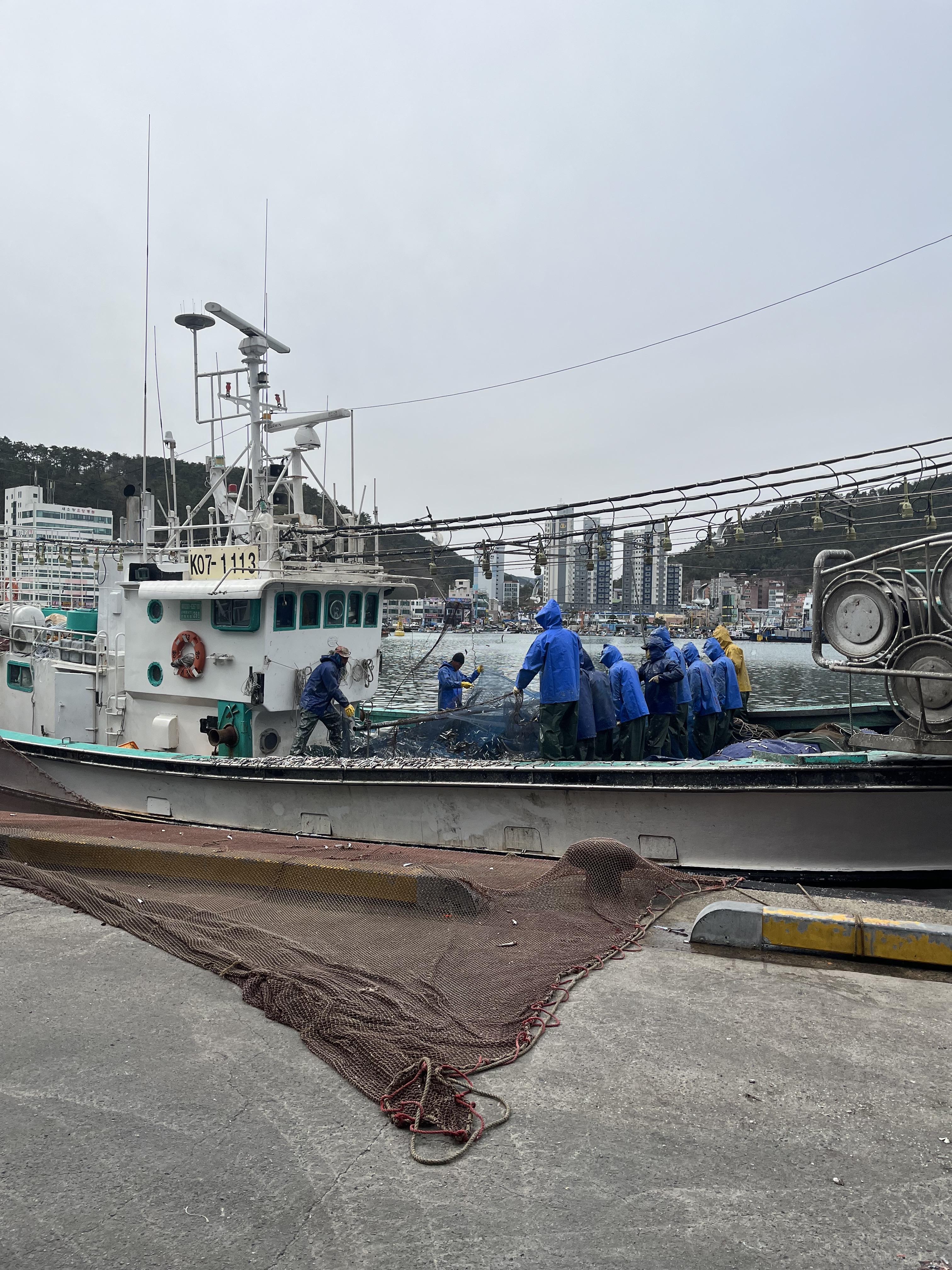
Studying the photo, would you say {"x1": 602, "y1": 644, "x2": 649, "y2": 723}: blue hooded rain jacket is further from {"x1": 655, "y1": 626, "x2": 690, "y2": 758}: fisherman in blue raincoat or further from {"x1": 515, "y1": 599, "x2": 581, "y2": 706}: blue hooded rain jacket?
{"x1": 515, "y1": 599, "x2": 581, "y2": 706}: blue hooded rain jacket

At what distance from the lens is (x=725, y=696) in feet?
34.3

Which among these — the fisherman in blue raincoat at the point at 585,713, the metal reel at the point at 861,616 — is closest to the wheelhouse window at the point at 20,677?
the fisherman in blue raincoat at the point at 585,713

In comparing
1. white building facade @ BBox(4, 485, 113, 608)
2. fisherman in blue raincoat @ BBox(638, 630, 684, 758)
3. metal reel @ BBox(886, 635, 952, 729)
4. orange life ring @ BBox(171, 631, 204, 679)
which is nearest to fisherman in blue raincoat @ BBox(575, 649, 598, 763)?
fisherman in blue raincoat @ BBox(638, 630, 684, 758)

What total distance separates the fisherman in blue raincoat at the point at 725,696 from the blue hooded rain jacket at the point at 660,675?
1.18 metres

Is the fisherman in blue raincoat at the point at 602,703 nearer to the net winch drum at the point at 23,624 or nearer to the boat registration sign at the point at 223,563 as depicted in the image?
the boat registration sign at the point at 223,563

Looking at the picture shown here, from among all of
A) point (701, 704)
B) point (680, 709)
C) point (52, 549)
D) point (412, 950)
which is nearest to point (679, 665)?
point (680, 709)

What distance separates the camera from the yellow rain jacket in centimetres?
1122

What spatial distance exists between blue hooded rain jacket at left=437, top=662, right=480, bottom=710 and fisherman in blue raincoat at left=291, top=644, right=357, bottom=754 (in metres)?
2.20

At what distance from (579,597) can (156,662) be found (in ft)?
18.3

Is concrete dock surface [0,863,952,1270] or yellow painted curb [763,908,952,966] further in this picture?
yellow painted curb [763,908,952,966]

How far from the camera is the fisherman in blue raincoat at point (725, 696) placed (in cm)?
1039

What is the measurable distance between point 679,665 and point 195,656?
18.2 feet

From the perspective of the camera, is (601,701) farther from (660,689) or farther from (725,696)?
(725,696)

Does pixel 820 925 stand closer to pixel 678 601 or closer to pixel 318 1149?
pixel 318 1149
